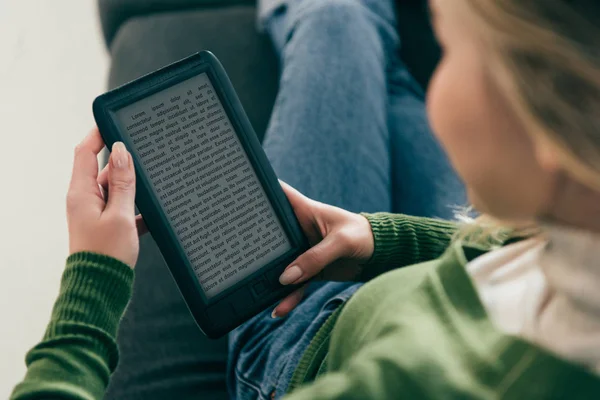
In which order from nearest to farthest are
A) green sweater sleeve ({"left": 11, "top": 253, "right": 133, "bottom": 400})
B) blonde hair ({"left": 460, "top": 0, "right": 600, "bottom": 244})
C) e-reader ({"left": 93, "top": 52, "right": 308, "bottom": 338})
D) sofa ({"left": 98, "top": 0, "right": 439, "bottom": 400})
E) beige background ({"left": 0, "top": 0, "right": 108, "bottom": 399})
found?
blonde hair ({"left": 460, "top": 0, "right": 600, "bottom": 244}) → green sweater sleeve ({"left": 11, "top": 253, "right": 133, "bottom": 400}) → e-reader ({"left": 93, "top": 52, "right": 308, "bottom": 338}) → sofa ({"left": 98, "top": 0, "right": 439, "bottom": 400}) → beige background ({"left": 0, "top": 0, "right": 108, "bottom": 399})

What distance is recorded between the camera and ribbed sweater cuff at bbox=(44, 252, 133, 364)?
1.56ft

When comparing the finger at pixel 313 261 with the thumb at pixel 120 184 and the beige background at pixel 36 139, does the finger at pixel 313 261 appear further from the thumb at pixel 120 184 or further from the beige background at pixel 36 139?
the beige background at pixel 36 139

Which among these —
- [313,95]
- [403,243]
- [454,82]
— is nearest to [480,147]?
[454,82]

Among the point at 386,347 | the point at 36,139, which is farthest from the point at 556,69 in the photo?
the point at 36,139

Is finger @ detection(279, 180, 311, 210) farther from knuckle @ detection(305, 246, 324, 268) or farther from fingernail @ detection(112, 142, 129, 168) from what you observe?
fingernail @ detection(112, 142, 129, 168)

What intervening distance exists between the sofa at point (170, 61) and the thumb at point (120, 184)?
25 cm

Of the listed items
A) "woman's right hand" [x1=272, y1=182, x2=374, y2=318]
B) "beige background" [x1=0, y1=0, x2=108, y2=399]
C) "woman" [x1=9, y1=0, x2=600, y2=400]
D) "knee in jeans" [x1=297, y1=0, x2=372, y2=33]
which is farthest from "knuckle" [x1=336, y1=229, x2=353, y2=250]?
"beige background" [x1=0, y1=0, x2=108, y2=399]

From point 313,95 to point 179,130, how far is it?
10.1 inches

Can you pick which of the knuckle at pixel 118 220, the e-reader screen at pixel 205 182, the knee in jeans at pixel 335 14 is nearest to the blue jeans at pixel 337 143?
the knee in jeans at pixel 335 14

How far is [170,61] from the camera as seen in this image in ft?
3.18

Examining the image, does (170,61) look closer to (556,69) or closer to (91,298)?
(91,298)

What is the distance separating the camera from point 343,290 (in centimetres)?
67

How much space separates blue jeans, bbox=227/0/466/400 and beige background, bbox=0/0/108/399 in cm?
59

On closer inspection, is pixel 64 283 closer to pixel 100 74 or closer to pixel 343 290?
pixel 343 290
